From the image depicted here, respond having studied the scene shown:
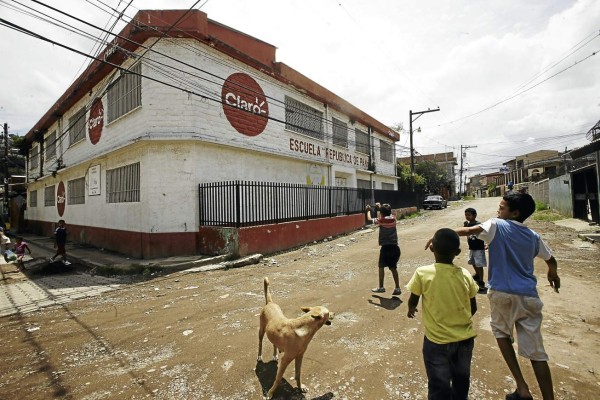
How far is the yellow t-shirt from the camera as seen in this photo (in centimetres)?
207

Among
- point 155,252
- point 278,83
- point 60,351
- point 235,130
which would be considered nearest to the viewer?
point 60,351

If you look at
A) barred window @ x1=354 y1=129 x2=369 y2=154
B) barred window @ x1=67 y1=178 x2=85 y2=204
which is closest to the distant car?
barred window @ x1=354 y1=129 x2=369 y2=154

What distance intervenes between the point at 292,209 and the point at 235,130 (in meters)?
3.52

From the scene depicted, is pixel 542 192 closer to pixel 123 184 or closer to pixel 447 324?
pixel 447 324

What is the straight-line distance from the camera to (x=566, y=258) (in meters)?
7.52

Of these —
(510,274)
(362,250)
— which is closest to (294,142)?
(362,250)

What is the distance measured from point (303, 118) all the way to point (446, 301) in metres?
13.4

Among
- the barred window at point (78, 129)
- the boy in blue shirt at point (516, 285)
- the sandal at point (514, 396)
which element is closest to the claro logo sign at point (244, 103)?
the barred window at point (78, 129)

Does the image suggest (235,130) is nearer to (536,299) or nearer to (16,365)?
(16,365)

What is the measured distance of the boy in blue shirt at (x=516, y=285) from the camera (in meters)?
2.31

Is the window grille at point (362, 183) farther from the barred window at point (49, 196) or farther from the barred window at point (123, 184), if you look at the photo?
the barred window at point (49, 196)

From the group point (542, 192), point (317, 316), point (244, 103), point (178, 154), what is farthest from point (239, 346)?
point (542, 192)

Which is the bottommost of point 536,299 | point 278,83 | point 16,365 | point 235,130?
point 16,365

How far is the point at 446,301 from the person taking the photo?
2100 millimetres
